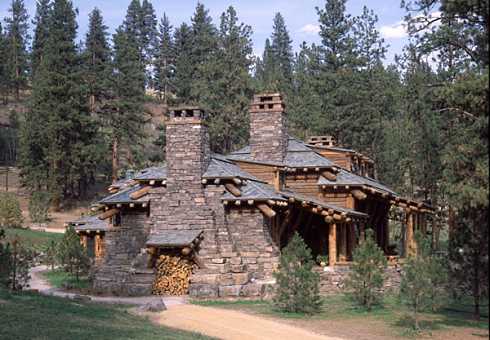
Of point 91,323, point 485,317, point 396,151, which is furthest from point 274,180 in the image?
point 396,151

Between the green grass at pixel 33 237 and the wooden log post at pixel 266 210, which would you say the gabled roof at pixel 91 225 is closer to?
the green grass at pixel 33 237

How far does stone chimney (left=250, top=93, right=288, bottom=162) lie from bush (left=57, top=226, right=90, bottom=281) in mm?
8156

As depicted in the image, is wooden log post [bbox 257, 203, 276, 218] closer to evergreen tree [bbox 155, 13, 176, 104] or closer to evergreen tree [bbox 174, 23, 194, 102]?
evergreen tree [bbox 174, 23, 194, 102]

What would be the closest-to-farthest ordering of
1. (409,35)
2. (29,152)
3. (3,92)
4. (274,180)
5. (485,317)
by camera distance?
(485,317) < (409,35) < (274,180) < (29,152) < (3,92)

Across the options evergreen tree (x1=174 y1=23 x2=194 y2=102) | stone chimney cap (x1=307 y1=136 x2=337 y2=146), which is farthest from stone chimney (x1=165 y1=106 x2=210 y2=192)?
evergreen tree (x1=174 y1=23 x2=194 y2=102)

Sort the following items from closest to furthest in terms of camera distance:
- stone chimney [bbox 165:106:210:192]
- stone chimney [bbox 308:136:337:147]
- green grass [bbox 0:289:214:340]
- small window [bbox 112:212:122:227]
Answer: green grass [bbox 0:289:214:340] → stone chimney [bbox 165:106:210:192] → small window [bbox 112:212:122:227] → stone chimney [bbox 308:136:337:147]

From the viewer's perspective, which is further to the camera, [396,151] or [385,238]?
[396,151]

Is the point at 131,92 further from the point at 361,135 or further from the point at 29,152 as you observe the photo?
the point at 361,135

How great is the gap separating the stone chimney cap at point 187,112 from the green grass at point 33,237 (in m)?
16.1

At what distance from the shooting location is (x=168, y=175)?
20922mm

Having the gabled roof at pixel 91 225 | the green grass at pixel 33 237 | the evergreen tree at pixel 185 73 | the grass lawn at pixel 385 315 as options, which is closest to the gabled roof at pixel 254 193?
the grass lawn at pixel 385 315

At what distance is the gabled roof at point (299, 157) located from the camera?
79.5 feet

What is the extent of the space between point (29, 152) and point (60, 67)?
730 cm

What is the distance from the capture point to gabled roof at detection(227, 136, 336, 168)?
2422 centimetres
